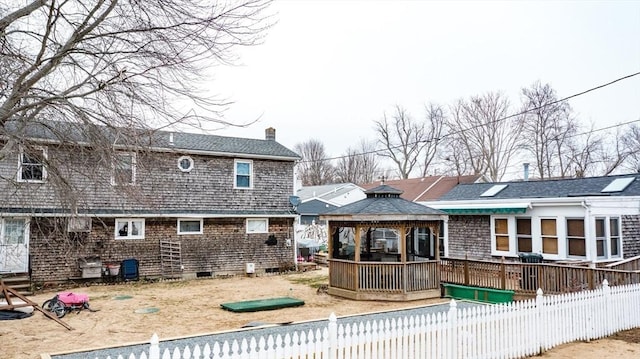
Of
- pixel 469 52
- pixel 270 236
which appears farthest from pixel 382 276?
pixel 469 52

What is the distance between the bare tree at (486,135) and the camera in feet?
122

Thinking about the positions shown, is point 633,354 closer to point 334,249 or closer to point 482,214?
point 334,249

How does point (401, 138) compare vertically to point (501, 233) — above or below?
above

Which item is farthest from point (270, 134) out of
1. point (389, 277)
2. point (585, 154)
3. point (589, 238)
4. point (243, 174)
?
point (585, 154)

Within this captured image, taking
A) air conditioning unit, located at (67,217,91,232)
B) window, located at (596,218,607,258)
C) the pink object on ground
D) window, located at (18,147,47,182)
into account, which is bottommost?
the pink object on ground

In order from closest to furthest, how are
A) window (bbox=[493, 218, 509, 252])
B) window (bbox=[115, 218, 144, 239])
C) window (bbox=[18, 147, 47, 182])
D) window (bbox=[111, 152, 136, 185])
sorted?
window (bbox=[18, 147, 47, 182]) < window (bbox=[111, 152, 136, 185]) < window (bbox=[115, 218, 144, 239]) < window (bbox=[493, 218, 509, 252])

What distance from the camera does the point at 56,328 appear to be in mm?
9625

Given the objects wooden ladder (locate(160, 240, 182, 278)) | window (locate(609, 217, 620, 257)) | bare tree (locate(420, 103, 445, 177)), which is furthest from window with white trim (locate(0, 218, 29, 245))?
bare tree (locate(420, 103, 445, 177))

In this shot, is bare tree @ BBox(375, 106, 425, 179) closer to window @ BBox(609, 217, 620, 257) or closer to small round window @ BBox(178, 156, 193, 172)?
window @ BBox(609, 217, 620, 257)

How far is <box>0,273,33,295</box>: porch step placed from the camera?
46.3 ft

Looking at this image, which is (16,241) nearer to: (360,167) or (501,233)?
(501,233)

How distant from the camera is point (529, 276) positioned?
12.4 metres

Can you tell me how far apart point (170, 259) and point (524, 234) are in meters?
13.3

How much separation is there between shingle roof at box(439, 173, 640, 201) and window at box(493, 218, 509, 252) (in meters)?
1.21
